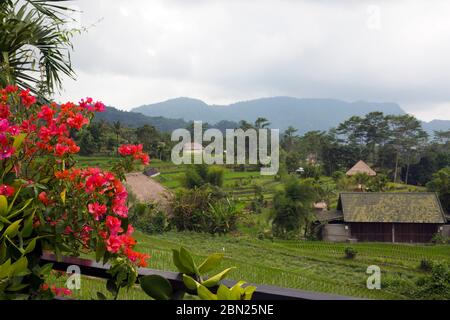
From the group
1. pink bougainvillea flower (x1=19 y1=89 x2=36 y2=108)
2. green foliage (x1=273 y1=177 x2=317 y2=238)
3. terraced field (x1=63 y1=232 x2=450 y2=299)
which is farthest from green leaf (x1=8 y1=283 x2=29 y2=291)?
green foliage (x1=273 y1=177 x2=317 y2=238)

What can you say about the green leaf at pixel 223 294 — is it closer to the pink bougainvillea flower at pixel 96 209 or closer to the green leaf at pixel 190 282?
the green leaf at pixel 190 282

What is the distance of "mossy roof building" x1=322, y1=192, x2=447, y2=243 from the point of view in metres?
19.3

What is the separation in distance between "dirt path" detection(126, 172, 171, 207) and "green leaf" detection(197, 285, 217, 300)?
15.2 meters

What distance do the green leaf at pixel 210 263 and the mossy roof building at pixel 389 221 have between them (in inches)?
748

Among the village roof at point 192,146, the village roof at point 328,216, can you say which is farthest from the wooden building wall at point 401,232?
the village roof at point 192,146

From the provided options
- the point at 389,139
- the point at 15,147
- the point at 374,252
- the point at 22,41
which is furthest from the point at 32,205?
the point at 389,139

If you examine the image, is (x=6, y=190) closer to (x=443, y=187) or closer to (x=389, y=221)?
(x=389, y=221)

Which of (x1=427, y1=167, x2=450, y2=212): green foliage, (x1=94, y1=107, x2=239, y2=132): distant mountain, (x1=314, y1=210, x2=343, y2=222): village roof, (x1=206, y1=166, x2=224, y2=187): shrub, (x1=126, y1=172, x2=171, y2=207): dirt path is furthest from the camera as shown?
(x1=94, y1=107, x2=239, y2=132): distant mountain

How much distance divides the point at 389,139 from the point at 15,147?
133ft

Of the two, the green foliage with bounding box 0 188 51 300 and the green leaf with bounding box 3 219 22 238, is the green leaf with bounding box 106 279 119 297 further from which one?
the green leaf with bounding box 3 219 22 238

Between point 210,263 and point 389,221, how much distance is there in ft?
64.5

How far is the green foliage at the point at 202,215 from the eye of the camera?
15.1 m

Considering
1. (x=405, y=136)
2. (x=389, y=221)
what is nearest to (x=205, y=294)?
(x=389, y=221)
